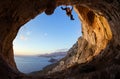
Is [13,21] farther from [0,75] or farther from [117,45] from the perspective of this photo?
[117,45]

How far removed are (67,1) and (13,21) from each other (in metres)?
4.67

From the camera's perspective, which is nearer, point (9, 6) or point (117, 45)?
point (9, 6)

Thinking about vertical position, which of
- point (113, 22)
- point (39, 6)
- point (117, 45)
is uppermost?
point (39, 6)

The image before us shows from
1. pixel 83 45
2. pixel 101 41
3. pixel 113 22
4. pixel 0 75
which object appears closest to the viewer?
pixel 0 75

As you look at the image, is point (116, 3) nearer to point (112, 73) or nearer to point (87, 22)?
point (112, 73)

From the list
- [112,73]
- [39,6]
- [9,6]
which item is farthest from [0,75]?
[39,6]

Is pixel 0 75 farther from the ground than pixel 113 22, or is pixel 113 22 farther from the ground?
pixel 113 22

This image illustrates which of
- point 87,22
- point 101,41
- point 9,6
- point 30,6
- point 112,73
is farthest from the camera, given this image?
point 87,22

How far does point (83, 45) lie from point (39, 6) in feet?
46.9

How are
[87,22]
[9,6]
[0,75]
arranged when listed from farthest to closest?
[87,22] → [9,6] → [0,75]

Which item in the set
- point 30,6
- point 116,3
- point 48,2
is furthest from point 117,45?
point 30,6

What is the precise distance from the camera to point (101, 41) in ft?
66.9

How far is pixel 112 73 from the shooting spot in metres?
9.19

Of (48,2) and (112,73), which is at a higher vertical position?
(48,2)
